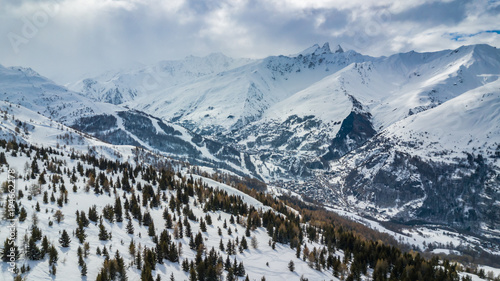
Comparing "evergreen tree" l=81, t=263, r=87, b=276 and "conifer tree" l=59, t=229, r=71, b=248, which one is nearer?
"evergreen tree" l=81, t=263, r=87, b=276

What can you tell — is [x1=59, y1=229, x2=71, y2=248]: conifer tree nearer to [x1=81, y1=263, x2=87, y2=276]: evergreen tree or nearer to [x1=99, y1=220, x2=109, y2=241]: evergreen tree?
[x1=81, y1=263, x2=87, y2=276]: evergreen tree

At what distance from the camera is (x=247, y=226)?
93438 mm

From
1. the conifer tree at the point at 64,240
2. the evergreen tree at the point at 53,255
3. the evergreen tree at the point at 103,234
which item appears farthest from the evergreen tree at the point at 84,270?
the evergreen tree at the point at 103,234

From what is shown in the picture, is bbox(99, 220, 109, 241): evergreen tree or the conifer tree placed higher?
the conifer tree

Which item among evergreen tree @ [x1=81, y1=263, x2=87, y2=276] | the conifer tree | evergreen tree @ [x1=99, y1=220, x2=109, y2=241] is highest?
the conifer tree

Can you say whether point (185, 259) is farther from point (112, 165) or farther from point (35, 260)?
point (112, 165)

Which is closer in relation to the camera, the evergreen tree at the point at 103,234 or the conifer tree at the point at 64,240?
the conifer tree at the point at 64,240

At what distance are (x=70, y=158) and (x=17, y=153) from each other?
25.8m

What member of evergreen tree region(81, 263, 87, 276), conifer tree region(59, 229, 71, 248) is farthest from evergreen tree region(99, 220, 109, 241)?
evergreen tree region(81, 263, 87, 276)

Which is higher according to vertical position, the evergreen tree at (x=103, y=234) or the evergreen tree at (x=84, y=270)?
the evergreen tree at (x=103, y=234)

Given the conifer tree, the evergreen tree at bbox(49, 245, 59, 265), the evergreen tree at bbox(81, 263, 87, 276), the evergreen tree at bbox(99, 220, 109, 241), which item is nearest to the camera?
the evergreen tree at bbox(49, 245, 59, 265)

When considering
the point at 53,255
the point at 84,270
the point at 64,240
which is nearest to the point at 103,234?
the point at 64,240

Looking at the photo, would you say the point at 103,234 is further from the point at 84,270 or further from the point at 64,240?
the point at 84,270

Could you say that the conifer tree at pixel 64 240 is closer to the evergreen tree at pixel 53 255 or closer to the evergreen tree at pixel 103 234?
the evergreen tree at pixel 53 255
